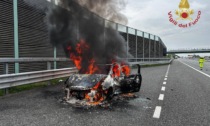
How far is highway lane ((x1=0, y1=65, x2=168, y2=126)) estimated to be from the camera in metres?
4.57

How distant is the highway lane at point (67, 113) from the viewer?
180 inches

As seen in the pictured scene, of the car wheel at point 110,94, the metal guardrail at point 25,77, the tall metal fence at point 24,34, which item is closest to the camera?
the car wheel at point 110,94

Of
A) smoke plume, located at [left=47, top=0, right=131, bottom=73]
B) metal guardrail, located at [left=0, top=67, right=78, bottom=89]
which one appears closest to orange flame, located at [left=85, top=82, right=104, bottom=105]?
metal guardrail, located at [left=0, top=67, right=78, bottom=89]

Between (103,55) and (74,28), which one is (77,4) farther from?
(103,55)

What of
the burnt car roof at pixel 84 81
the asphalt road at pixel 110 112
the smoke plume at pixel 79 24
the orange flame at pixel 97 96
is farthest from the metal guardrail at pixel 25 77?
the orange flame at pixel 97 96

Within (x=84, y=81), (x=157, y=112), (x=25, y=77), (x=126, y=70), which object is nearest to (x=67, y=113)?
(x=84, y=81)

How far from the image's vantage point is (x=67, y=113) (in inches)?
208

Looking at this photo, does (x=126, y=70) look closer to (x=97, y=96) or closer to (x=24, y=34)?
(x=97, y=96)

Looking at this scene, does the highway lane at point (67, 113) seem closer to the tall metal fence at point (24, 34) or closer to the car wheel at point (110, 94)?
the car wheel at point (110, 94)

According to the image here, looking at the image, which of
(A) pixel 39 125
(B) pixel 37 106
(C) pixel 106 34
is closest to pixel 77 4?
(C) pixel 106 34

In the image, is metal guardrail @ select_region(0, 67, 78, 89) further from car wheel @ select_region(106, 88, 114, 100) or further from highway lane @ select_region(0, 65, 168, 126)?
car wheel @ select_region(106, 88, 114, 100)

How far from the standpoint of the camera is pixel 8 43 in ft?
30.7

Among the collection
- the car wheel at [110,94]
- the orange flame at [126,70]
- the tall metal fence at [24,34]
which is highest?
the tall metal fence at [24,34]

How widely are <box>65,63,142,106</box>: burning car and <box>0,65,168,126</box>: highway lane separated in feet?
1.37
